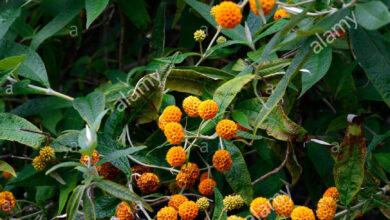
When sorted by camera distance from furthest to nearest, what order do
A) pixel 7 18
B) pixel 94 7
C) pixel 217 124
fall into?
1. pixel 7 18
2. pixel 94 7
3. pixel 217 124

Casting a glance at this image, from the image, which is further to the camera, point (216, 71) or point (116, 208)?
point (216, 71)

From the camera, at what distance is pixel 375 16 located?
1020mm

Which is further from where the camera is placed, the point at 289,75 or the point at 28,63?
the point at 28,63

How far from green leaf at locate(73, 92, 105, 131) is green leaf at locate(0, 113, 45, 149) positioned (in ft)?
0.56

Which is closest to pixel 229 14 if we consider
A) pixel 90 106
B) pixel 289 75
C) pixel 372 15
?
pixel 289 75

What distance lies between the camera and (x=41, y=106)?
1886mm

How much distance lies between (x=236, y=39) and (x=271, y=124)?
370 mm

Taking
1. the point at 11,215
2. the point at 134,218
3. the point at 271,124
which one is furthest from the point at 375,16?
the point at 11,215

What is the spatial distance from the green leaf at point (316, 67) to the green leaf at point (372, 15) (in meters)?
0.27

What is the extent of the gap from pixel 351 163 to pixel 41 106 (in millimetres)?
1313

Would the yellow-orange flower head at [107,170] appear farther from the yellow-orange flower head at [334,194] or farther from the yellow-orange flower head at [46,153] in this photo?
the yellow-orange flower head at [334,194]

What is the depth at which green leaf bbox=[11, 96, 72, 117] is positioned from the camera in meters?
1.87

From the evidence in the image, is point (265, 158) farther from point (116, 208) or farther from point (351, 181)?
point (116, 208)

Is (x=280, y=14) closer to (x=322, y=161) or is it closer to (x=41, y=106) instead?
(x=322, y=161)
